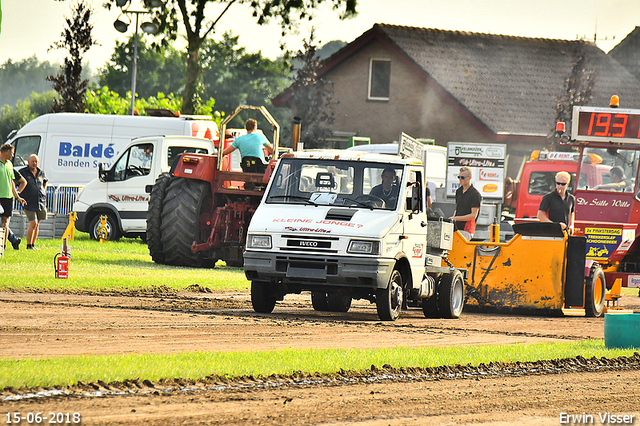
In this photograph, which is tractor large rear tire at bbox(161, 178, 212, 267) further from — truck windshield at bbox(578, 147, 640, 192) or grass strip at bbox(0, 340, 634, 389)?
grass strip at bbox(0, 340, 634, 389)

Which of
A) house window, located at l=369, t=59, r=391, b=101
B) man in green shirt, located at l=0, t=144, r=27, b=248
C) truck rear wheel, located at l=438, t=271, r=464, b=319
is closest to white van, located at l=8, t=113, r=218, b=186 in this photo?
man in green shirt, located at l=0, t=144, r=27, b=248

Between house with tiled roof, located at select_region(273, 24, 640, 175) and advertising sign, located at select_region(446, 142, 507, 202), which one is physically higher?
house with tiled roof, located at select_region(273, 24, 640, 175)

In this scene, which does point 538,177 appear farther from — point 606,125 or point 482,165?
point 606,125

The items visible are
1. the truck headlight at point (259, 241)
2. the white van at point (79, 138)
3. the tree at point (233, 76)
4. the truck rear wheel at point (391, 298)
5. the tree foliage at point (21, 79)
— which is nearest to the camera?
the truck headlight at point (259, 241)

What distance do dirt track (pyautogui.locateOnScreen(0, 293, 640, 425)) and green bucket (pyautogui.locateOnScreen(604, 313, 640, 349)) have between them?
38.9 inches

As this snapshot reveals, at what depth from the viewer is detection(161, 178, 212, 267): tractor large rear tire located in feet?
60.1

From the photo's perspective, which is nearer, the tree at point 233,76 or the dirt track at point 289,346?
the dirt track at point 289,346

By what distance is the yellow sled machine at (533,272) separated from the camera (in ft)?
48.5

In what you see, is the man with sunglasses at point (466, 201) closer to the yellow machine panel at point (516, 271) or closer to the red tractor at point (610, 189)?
the yellow machine panel at point (516, 271)

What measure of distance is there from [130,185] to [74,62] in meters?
14.1

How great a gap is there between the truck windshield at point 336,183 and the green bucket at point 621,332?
10.4ft

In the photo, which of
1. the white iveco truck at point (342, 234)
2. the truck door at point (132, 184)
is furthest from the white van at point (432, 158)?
the white iveco truck at point (342, 234)

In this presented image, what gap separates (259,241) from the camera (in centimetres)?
1242

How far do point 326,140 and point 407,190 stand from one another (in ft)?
92.3
